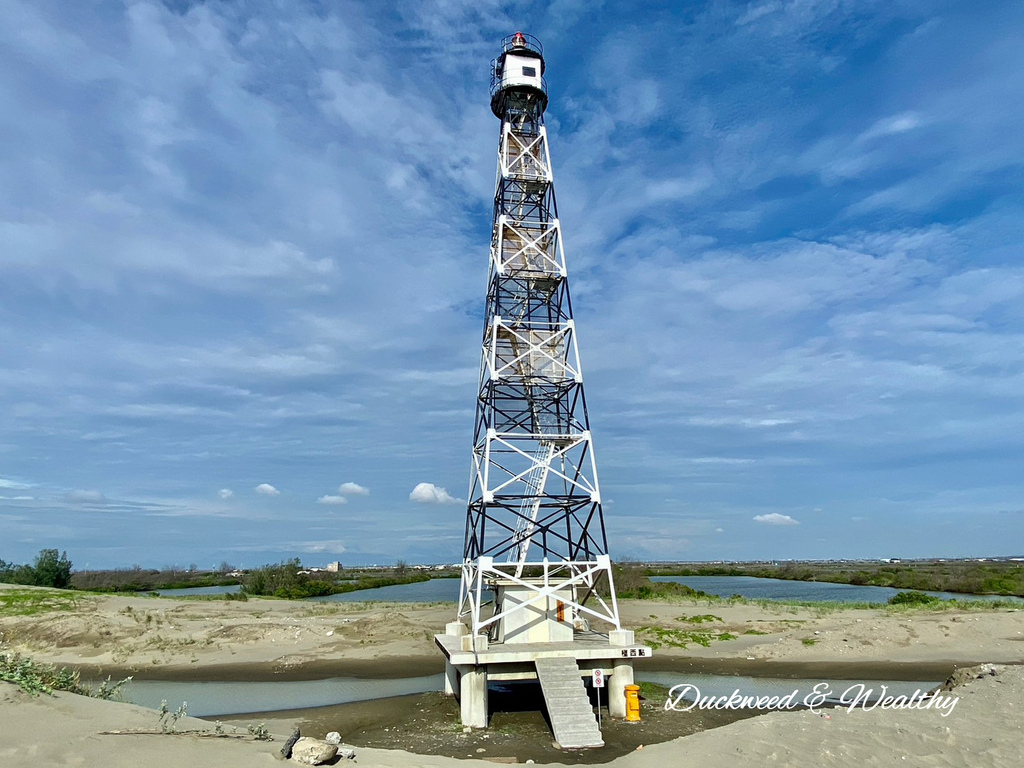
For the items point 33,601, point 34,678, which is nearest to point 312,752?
point 34,678

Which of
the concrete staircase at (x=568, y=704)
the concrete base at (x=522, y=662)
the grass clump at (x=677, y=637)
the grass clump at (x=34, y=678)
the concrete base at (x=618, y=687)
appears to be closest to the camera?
the grass clump at (x=34, y=678)

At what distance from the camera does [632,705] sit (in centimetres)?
1686

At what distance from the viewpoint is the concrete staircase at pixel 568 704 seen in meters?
14.2

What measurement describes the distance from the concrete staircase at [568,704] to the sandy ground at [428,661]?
1585mm

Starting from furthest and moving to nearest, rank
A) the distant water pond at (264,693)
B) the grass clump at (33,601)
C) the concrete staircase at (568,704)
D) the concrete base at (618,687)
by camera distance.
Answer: the grass clump at (33,601) < the distant water pond at (264,693) < the concrete base at (618,687) < the concrete staircase at (568,704)

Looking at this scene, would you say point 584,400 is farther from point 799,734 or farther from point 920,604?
point 920,604

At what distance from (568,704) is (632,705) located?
2726mm

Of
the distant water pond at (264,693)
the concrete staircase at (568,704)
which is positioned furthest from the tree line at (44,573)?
the concrete staircase at (568,704)

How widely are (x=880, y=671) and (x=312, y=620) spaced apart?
28143 millimetres

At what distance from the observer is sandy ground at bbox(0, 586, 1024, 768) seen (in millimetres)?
7387

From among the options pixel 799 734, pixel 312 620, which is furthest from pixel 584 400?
pixel 312 620

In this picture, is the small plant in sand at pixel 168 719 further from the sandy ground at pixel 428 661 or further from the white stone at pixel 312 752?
the white stone at pixel 312 752

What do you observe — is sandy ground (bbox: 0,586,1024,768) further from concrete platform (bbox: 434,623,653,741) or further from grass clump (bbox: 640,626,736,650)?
concrete platform (bbox: 434,623,653,741)

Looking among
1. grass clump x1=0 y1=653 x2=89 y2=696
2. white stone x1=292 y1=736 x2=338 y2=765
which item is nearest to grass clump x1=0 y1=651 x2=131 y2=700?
grass clump x1=0 y1=653 x2=89 y2=696
